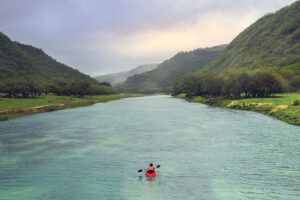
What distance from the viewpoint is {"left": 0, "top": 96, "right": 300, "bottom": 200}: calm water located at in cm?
2527

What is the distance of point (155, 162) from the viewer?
35.8m

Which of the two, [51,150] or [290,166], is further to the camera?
[51,150]

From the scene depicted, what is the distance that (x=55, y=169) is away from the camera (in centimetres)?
3331

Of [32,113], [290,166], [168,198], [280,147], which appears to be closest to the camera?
[168,198]

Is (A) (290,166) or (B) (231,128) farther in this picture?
(B) (231,128)

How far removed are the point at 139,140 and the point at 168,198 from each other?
27.8 meters

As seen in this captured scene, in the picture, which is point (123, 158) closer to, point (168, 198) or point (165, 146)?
point (165, 146)

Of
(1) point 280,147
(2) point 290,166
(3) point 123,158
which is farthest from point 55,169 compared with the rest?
(1) point 280,147

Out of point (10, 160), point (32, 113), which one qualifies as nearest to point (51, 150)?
point (10, 160)

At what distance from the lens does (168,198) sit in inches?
933

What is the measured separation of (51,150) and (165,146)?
74.2ft

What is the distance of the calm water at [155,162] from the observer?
82.9 feet

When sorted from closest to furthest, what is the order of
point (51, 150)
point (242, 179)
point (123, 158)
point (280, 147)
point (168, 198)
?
1. point (168, 198)
2. point (242, 179)
3. point (123, 158)
4. point (280, 147)
5. point (51, 150)

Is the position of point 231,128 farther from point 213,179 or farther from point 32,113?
point 32,113
